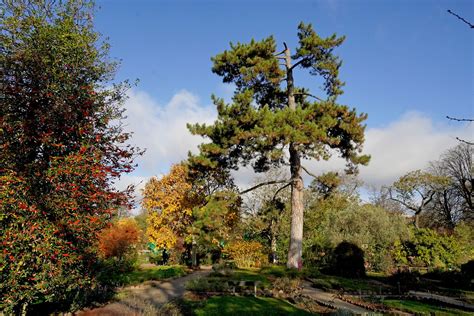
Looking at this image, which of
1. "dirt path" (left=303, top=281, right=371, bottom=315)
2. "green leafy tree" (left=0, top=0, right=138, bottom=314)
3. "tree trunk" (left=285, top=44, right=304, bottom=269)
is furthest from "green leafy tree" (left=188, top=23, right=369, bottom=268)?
"green leafy tree" (left=0, top=0, right=138, bottom=314)

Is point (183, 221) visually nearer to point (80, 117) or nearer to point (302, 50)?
point (302, 50)

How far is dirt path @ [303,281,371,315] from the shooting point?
9.74 meters

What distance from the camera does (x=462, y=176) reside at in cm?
3600

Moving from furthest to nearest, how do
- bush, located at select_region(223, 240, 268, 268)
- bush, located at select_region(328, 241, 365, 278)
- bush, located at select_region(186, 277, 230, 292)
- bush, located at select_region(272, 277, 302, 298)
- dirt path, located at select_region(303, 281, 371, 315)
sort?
1. bush, located at select_region(223, 240, 268, 268)
2. bush, located at select_region(328, 241, 365, 278)
3. bush, located at select_region(186, 277, 230, 292)
4. bush, located at select_region(272, 277, 302, 298)
5. dirt path, located at select_region(303, 281, 371, 315)

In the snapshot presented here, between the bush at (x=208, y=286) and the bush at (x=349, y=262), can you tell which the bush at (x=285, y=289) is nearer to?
the bush at (x=208, y=286)

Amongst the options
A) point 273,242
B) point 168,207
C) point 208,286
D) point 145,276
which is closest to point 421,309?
point 208,286

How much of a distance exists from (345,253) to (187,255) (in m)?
15.0

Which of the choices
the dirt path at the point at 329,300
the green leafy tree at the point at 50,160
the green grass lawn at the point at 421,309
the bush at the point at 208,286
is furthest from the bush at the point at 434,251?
A: the green leafy tree at the point at 50,160

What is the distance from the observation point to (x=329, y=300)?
11344mm

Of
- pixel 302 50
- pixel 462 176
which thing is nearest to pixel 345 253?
pixel 302 50

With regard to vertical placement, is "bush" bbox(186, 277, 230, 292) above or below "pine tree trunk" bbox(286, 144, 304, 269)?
below

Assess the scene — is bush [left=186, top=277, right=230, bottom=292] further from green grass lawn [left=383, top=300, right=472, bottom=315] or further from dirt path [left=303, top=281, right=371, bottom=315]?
green grass lawn [left=383, top=300, right=472, bottom=315]

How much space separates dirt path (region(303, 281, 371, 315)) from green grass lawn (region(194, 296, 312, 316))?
1.77 metres

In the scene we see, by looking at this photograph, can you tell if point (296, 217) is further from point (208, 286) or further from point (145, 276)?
point (145, 276)
